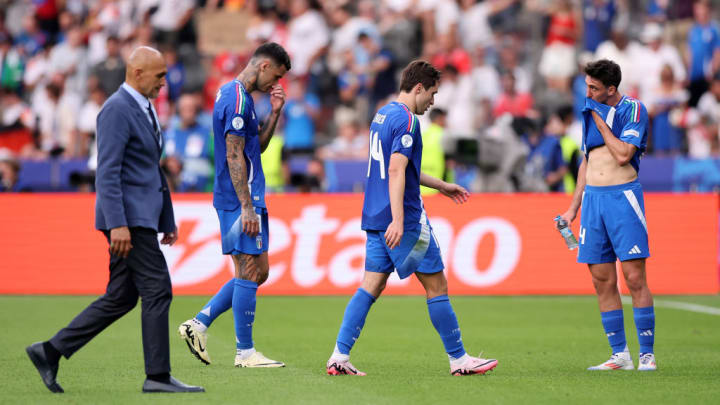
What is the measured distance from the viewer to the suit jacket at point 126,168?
21.9 ft

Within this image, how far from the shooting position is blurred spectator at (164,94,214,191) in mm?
17312

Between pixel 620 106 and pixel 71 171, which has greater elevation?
pixel 620 106

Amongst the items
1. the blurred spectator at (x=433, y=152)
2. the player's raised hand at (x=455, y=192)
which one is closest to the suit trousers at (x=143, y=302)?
the player's raised hand at (x=455, y=192)

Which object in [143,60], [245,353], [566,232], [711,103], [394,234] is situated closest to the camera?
[143,60]

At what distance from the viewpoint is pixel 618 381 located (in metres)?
7.79

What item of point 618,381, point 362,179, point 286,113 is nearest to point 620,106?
point 618,381

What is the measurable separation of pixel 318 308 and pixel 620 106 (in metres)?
6.05

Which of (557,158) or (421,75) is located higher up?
(421,75)

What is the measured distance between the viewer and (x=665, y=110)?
19.5 metres

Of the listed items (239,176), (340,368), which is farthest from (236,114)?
(340,368)

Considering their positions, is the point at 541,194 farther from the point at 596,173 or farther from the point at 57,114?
the point at 57,114

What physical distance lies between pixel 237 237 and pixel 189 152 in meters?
9.53

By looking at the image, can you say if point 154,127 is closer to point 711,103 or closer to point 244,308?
point 244,308

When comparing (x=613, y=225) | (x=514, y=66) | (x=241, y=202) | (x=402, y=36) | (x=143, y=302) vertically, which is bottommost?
(x=143, y=302)
